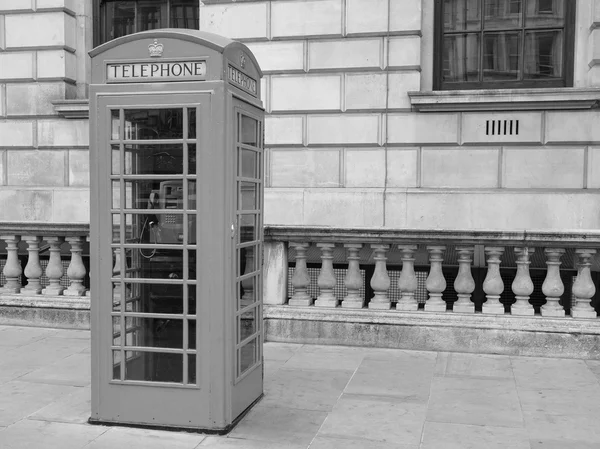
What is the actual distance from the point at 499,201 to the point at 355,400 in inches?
225

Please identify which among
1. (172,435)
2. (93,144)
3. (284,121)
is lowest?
(172,435)

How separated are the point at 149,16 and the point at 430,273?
7.74 metres

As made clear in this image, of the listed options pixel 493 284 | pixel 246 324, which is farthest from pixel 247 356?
pixel 493 284

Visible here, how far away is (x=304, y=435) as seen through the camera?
4527mm

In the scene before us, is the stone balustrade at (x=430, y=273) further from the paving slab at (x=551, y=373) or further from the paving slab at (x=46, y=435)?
the paving slab at (x=46, y=435)

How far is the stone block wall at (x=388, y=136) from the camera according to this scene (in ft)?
33.2

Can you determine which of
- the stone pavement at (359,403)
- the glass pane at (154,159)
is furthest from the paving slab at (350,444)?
the glass pane at (154,159)

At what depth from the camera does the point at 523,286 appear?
6.66 meters

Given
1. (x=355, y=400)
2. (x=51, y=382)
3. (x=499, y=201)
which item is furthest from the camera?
(x=499, y=201)

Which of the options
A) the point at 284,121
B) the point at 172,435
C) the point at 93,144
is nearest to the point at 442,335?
the point at 172,435

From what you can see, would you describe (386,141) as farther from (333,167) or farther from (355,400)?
(355,400)

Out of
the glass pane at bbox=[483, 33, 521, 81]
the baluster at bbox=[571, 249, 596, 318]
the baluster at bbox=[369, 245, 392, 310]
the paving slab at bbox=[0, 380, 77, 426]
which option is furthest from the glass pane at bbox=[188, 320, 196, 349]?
the glass pane at bbox=[483, 33, 521, 81]

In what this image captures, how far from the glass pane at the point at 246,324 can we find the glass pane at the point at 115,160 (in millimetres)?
1250

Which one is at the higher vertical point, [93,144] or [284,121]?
[284,121]
